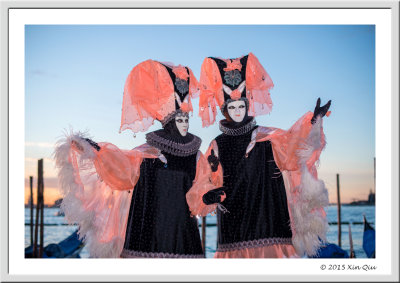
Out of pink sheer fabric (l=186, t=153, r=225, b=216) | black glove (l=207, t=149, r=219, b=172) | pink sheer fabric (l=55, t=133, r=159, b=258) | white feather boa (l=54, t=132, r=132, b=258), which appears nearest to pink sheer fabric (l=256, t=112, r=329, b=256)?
black glove (l=207, t=149, r=219, b=172)

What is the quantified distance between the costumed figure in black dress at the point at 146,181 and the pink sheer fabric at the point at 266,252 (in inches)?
13.1

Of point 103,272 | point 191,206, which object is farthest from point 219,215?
point 103,272

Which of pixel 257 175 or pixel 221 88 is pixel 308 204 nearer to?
pixel 257 175

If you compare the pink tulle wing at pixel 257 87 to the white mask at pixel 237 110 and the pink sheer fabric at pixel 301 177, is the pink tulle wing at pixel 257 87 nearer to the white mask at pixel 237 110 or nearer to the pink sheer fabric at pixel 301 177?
the white mask at pixel 237 110

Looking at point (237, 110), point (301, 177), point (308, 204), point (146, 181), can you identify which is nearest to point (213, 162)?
point (237, 110)

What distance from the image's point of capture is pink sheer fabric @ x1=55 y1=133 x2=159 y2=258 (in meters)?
3.95

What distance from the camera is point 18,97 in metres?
4.67

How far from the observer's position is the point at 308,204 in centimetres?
432

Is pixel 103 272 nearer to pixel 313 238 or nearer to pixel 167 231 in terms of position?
pixel 167 231

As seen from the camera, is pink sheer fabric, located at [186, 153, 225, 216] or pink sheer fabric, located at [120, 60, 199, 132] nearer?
pink sheer fabric, located at [186, 153, 225, 216]

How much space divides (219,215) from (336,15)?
2275 millimetres

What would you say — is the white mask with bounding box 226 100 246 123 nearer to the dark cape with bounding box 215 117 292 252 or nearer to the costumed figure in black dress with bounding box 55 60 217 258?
the dark cape with bounding box 215 117 292 252

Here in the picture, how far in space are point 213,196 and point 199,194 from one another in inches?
5.0

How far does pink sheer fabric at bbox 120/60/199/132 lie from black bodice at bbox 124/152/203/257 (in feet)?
1.25
